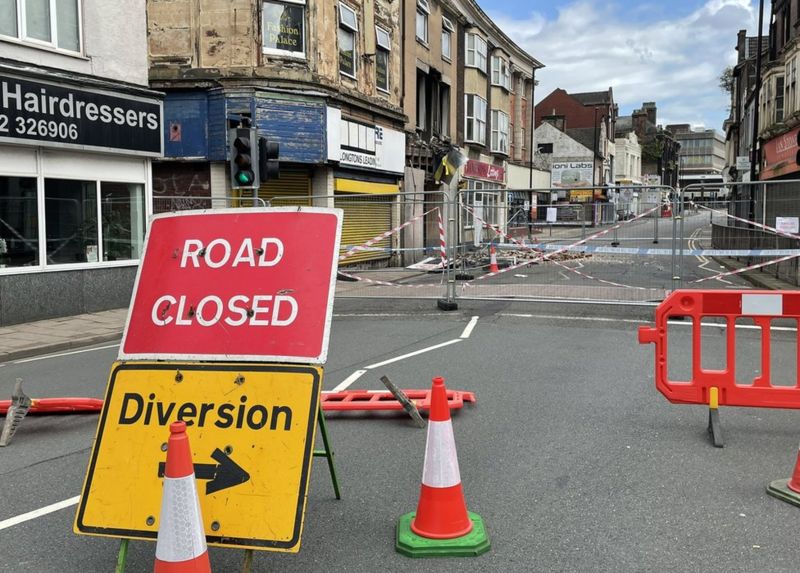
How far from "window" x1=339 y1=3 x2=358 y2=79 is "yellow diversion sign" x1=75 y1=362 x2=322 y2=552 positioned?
17.9 meters

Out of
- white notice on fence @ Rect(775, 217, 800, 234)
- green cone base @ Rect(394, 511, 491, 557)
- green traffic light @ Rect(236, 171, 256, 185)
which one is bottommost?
green cone base @ Rect(394, 511, 491, 557)

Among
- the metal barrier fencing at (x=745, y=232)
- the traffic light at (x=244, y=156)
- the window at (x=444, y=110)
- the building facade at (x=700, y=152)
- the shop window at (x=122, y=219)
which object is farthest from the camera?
the building facade at (x=700, y=152)

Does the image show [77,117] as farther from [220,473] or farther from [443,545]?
[443,545]

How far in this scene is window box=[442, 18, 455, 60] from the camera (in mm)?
31094

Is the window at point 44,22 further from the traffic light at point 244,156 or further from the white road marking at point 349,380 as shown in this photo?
the white road marking at point 349,380

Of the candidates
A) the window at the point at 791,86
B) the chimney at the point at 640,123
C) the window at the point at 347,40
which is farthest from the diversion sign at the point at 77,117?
the chimney at the point at 640,123

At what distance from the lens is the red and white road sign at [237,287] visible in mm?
3594

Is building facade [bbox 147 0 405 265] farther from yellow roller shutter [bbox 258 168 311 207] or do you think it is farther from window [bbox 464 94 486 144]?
window [bbox 464 94 486 144]

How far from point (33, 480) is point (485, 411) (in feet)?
11.9

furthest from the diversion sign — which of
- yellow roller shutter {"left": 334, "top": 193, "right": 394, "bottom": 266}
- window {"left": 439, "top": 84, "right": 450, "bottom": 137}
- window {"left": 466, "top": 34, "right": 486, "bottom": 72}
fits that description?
window {"left": 466, "top": 34, "right": 486, "bottom": 72}

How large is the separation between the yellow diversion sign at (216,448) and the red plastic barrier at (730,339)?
11.2ft

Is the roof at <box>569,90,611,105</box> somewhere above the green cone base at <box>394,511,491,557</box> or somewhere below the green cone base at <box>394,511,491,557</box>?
above

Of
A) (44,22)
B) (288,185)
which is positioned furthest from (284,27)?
(44,22)

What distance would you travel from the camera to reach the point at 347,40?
20.6 m
